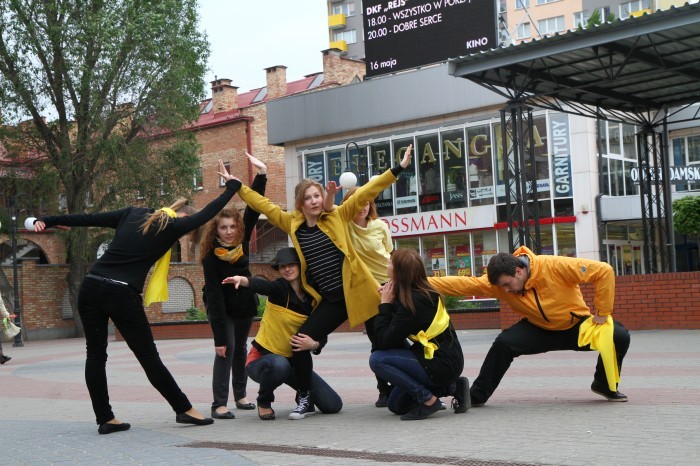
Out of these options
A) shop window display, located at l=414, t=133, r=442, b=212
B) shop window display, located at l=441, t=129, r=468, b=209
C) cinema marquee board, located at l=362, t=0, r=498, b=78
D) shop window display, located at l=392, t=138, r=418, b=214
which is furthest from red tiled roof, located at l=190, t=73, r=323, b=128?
shop window display, located at l=441, t=129, r=468, b=209

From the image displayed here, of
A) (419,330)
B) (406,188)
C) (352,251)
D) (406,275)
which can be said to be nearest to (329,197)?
(352,251)

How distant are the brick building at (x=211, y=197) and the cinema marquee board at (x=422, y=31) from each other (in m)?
7.72

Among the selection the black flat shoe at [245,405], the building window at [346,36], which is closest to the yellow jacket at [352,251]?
the black flat shoe at [245,405]

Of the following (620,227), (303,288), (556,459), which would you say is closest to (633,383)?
(303,288)

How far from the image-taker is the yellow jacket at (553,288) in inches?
305

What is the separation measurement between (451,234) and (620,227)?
19.8 ft

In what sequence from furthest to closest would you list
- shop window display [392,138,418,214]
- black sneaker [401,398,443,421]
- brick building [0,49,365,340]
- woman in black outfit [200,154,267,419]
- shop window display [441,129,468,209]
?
brick building [0,49,365,340] → shop window display [392,138,418,214] → shop window display [441,129,468,209] → woman in black outfit [200,154,267,419] → black sneaker [401,398,443,421]

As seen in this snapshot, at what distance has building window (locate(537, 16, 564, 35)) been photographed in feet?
243

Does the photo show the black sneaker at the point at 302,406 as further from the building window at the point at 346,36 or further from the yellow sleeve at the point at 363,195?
the building window at the point at 346,36

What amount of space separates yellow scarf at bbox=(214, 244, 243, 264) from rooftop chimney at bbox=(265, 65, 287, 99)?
5229 cm

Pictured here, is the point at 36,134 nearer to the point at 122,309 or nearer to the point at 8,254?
the point at 8,254

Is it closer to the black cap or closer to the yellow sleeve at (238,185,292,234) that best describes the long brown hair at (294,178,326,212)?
the yellow sleeve at (238,185,292,234)

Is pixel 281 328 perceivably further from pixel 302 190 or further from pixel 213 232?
pixel 302 190

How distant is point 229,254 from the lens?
→ 27.2 ft
